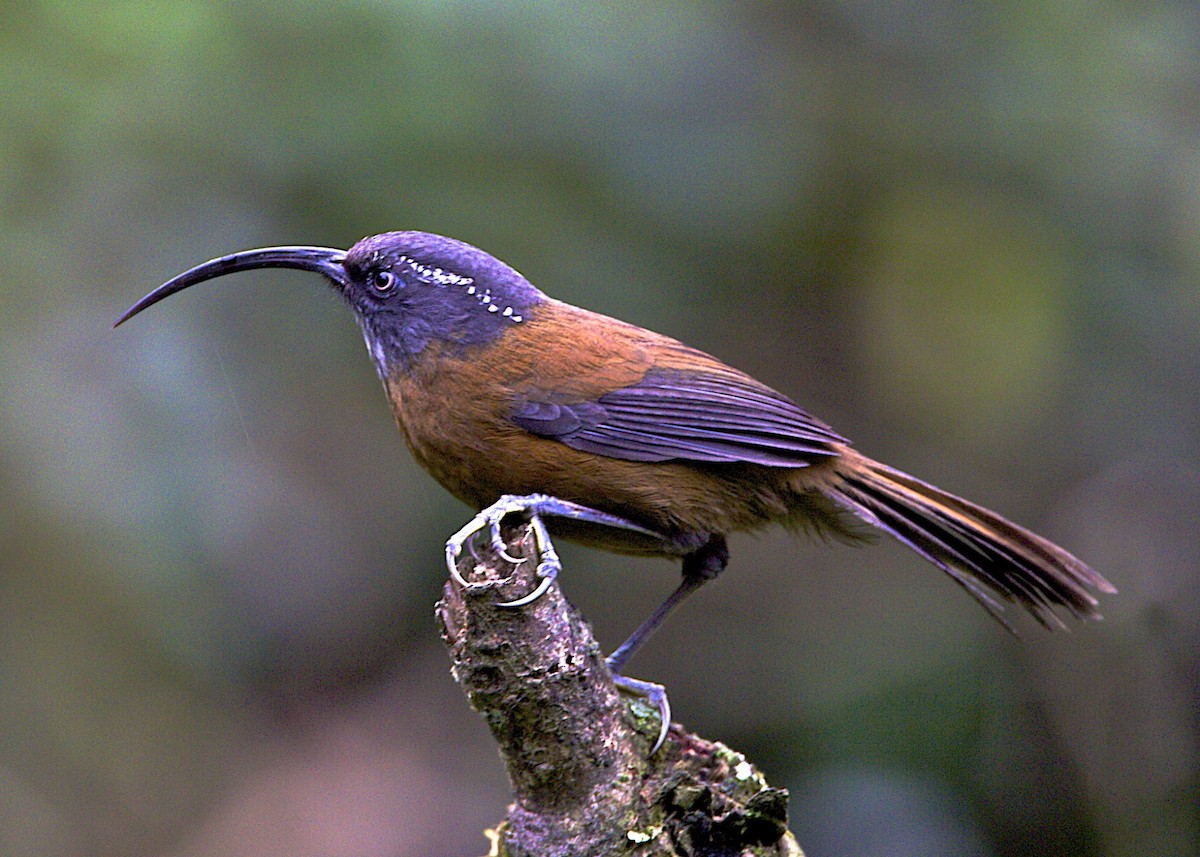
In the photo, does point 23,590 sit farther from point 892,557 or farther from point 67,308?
point 892,557

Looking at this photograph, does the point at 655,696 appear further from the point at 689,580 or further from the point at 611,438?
the point at 611,438

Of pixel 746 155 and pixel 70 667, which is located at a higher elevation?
pixel 746 155

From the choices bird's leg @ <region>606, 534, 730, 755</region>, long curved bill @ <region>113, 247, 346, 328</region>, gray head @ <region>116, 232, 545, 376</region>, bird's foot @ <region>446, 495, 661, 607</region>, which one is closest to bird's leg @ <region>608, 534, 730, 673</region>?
bird's leg @ <region>606, 534, 730, 755</region>

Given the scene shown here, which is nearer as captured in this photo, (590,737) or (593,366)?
(590,737)

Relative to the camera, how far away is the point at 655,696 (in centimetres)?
310

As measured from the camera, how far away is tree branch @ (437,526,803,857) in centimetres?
255

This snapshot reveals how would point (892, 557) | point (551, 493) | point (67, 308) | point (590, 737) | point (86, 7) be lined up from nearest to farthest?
point (590, 737), point (551, 493), point (86, 7), point (67, 308), point (892, 557)

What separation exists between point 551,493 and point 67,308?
5.83ft

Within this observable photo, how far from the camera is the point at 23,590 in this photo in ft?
15.0

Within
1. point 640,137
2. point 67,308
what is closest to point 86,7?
point 67,308

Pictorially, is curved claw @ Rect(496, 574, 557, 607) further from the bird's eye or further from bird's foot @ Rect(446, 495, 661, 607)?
the bird's eye

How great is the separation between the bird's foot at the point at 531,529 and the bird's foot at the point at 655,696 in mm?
381

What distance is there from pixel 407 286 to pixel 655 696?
1.24 m

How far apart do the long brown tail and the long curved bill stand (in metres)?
1.44
